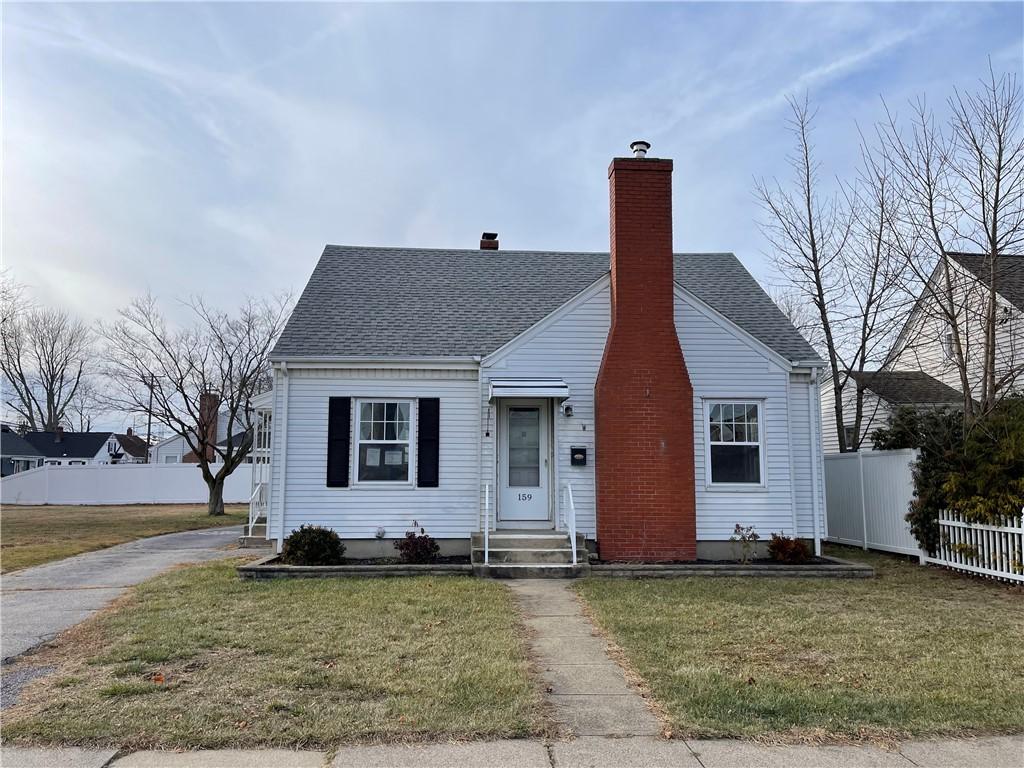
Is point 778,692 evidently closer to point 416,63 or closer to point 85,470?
point 416,63

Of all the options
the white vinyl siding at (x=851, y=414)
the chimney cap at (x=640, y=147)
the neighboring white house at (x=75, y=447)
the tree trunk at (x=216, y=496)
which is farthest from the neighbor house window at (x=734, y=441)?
the neighboring white house at (x=75, y=447)

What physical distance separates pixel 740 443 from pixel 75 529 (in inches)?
724

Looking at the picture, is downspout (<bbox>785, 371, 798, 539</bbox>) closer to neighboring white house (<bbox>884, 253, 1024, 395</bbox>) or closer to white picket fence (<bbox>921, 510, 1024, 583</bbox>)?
white picket fence (<bbox>921, 510, 1024, 583</bbox>)

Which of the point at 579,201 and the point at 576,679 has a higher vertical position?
the point at 579,201

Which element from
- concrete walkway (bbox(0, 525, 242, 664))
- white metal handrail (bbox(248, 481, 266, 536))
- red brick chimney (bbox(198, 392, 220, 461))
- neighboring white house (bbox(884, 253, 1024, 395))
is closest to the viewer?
concrete walkway (bbox(0, 525, 242, 664))

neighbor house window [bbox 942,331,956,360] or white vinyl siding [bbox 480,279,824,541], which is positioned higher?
neighbor house window [bbox 942,331,956,360]

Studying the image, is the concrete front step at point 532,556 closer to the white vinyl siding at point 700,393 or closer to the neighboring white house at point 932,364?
the white vinyl siding at point 700,393

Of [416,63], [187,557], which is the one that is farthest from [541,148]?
[187,557]

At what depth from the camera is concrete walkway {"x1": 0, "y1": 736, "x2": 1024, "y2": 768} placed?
379 cm

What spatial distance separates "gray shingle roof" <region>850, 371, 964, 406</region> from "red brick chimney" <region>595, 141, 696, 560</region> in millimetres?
8099

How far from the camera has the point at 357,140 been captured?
13211 mm

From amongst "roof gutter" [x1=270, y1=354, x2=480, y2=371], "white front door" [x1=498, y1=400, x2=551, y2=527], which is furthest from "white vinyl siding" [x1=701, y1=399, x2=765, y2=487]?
"roof gutter" [x1=270, y1=354, x2=480, y2=371]

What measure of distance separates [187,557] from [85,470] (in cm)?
2460

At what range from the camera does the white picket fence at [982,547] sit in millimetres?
9438
